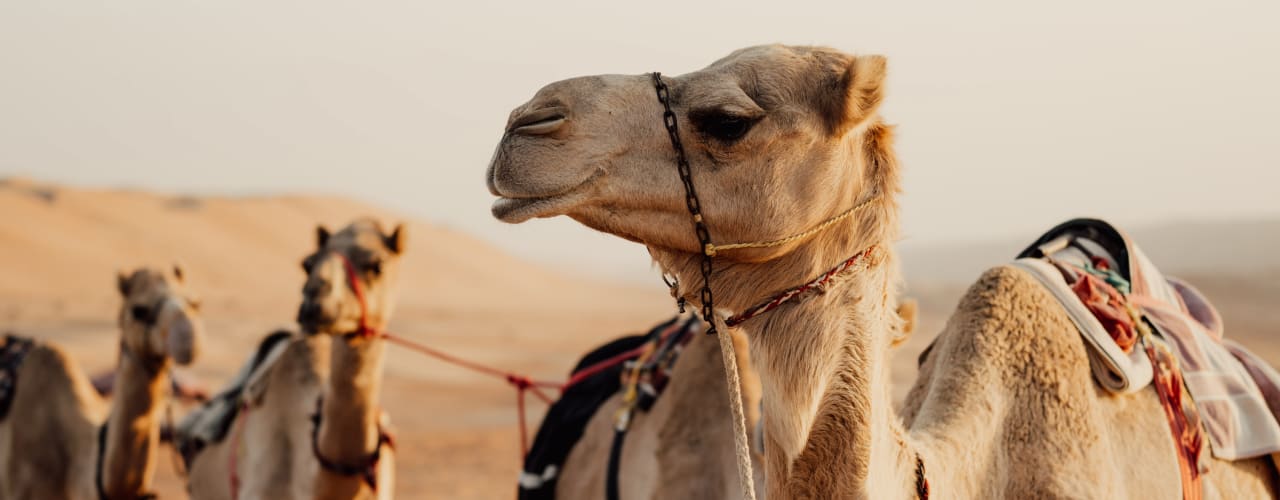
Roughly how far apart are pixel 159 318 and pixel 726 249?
484 centimetres

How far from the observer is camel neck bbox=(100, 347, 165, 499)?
6.27 meters

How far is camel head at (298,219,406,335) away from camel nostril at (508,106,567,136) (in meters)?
3.28

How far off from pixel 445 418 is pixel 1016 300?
16.4m

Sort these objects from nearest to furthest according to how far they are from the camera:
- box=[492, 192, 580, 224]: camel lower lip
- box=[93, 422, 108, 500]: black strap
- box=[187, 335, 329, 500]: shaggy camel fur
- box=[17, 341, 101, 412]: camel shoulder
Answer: box=[492, 192, 580, 224]: camel lower lip, box=[187, 335, 329, 500]: shaggy camel fur, box=[93, 422, 108, 500]: black strap, box=[17, 341, 101, 412]: camel shoulder

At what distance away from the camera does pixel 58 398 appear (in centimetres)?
689

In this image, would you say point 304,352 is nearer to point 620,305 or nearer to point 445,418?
point 445,418

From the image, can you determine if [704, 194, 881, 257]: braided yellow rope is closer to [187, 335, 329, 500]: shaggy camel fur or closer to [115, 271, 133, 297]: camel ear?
[187, 335, 329, 500]: shaggy camel fur

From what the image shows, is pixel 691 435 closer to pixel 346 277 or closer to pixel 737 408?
pixel 737 408

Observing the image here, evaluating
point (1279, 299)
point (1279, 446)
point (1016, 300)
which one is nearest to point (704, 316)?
point (1016, 300)

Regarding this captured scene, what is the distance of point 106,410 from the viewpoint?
23.6 feet

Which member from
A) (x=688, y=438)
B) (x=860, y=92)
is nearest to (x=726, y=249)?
(x=860, y=92)

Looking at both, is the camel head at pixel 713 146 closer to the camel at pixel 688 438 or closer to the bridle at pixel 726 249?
the bridle at pixel 726 249

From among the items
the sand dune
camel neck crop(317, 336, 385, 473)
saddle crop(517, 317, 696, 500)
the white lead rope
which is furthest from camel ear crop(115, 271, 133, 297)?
the sand dune

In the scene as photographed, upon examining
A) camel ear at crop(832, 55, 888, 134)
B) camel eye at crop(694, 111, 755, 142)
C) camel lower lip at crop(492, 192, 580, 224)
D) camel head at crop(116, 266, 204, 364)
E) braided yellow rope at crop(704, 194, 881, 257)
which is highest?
camel ear at crop(832, 55, 888, 134)
